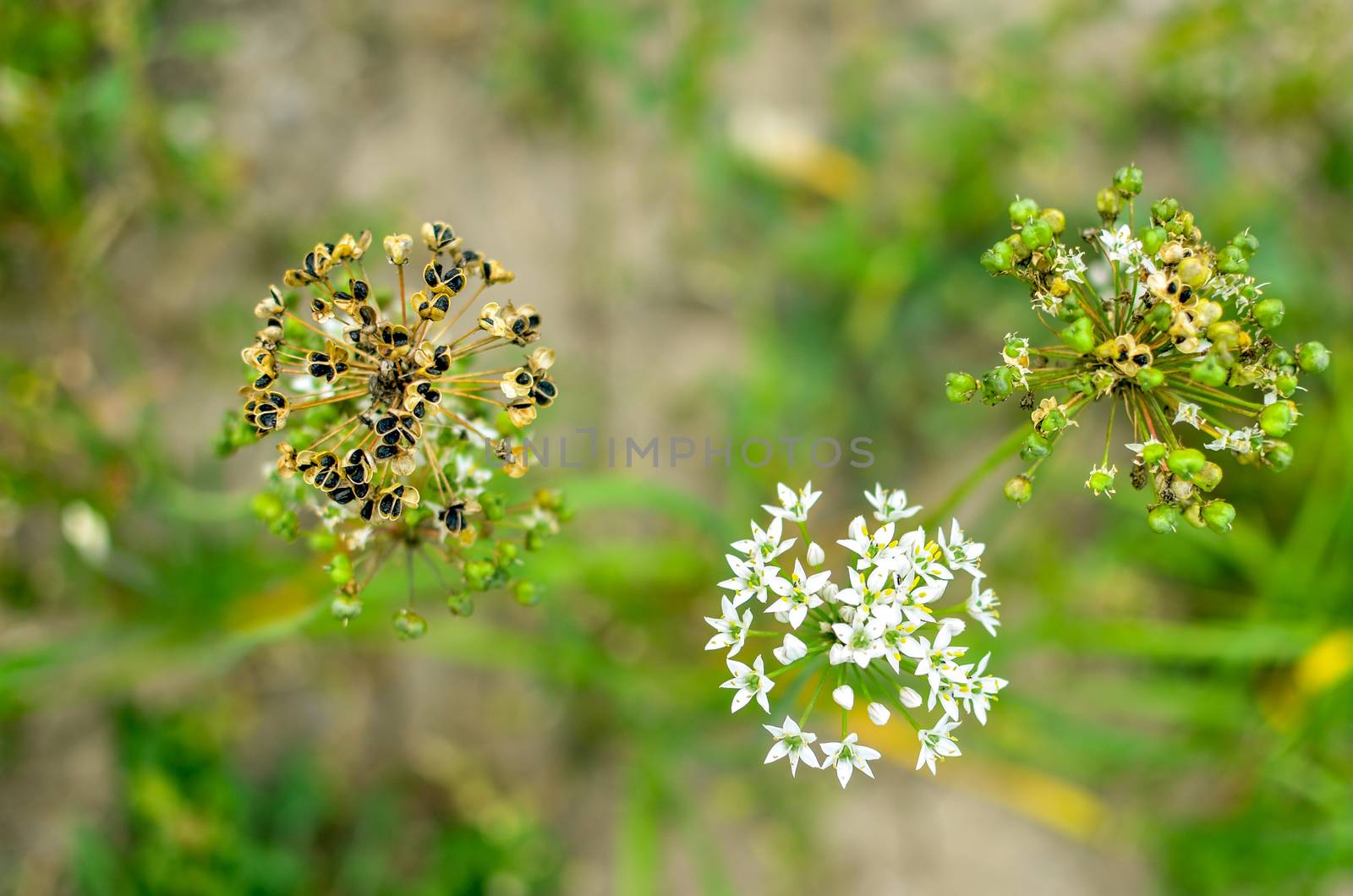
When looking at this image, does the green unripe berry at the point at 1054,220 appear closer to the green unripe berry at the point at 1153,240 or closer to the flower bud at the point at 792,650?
the green unripe berry at the point at 1153,240

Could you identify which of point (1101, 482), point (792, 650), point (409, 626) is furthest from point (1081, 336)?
point (409, 626)

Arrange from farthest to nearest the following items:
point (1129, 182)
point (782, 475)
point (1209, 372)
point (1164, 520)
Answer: point (782, 475)
point (1129, 182)
point (1164, 520)
point (1209, 372)

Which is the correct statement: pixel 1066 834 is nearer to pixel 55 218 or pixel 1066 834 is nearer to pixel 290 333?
pixel 290 333

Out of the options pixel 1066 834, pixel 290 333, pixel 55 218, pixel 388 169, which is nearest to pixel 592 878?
pixel 1066 834

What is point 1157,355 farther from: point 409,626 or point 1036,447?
point 409,626

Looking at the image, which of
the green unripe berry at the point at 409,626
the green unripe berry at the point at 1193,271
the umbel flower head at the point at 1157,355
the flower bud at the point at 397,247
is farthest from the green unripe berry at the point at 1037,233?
the green unripe berry at the point at 409,626

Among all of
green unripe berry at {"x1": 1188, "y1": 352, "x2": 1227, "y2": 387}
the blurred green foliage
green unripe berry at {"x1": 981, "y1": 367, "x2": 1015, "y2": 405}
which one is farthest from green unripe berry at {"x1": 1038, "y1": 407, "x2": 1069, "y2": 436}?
the blurred green foliage

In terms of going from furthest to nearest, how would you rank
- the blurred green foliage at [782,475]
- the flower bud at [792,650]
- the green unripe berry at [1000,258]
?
the blurred green foliage at [782,475]
the green unripe berry at [1000,258]
the flower bud at [792,650]
